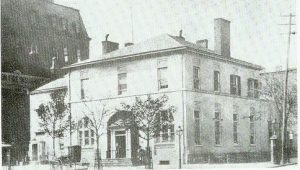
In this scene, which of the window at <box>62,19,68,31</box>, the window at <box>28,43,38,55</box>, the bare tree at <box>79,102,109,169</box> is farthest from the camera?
the window at <box>62,19,68,31</box>

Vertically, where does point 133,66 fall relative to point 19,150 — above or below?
above

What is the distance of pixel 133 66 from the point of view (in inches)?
556

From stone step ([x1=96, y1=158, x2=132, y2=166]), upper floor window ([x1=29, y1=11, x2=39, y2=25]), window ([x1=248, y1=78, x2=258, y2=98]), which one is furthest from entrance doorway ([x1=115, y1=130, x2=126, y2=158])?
upper floor window ([x1=29, y1=11, x2=39, y2=25])

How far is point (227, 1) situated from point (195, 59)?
242 cm

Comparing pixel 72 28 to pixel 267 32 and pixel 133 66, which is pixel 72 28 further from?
pixel 267 32

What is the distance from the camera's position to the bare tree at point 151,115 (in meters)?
13.1

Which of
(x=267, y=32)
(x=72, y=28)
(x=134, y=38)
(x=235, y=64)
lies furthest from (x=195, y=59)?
(x=72, y=28)

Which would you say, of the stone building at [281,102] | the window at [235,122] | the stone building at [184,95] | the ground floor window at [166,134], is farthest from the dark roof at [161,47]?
the ground floor window at [166,134]

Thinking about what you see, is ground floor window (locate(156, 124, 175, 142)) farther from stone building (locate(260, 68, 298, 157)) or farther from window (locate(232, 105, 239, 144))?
stone building (locate(260, 68, 298, 157))

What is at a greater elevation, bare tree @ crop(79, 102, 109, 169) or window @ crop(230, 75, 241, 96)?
window @ crop(230, 75, 241, 96)

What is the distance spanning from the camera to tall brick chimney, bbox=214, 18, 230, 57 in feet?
41.4

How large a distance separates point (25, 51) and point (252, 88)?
6.20m

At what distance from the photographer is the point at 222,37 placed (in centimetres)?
1416

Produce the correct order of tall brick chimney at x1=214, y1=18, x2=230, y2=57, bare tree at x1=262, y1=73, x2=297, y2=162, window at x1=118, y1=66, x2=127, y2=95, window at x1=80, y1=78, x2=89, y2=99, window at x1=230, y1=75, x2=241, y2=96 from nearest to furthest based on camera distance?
Result: 1. bare tree at x1=262, y1=73, x2=297, y2=162
2. tall brick chimney at x1=214, y1=18, x2=230, y2=57
3. window at x1=230, y1=75, x2=241, y2=96
4. window at x1=118, y1=66, x2=127, y2=95
5. window at x1=80, y1=78, x2=89, y2=99
